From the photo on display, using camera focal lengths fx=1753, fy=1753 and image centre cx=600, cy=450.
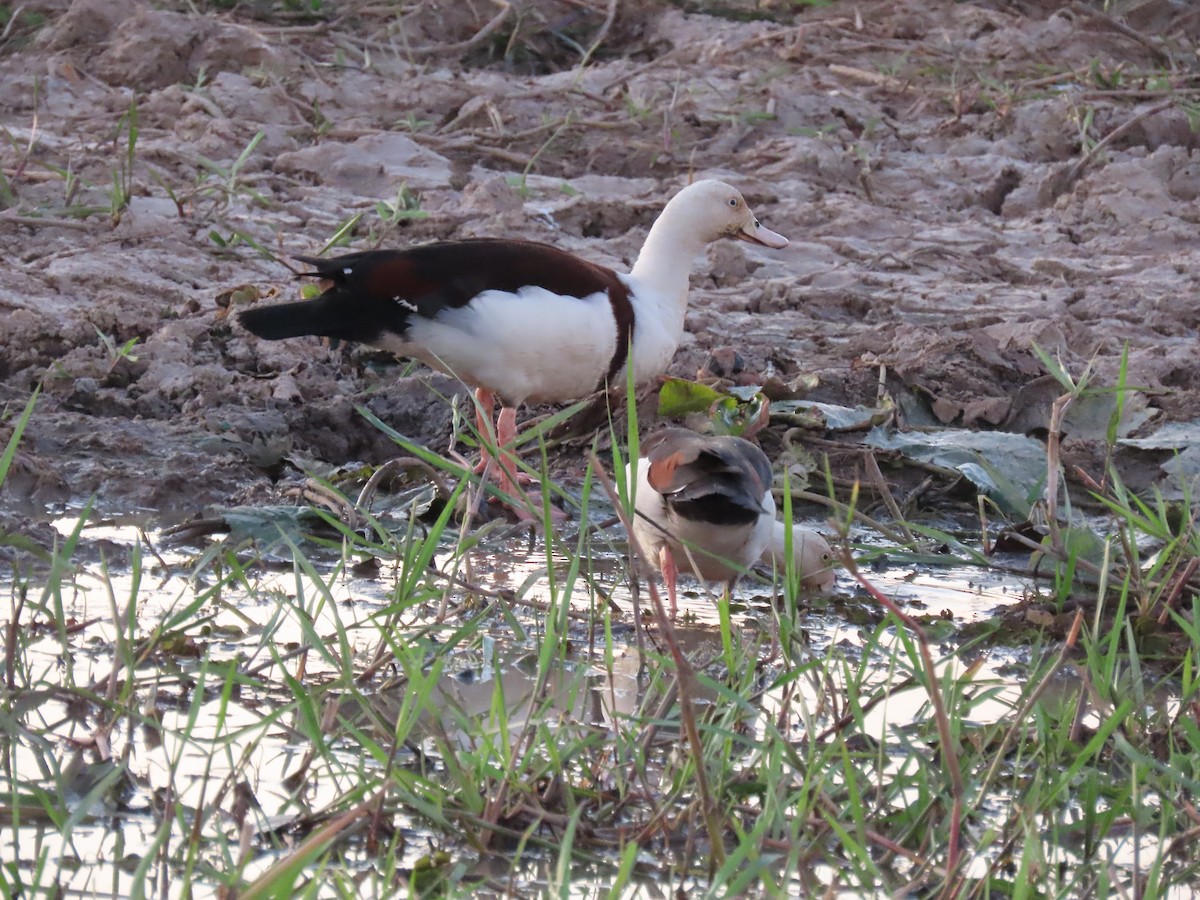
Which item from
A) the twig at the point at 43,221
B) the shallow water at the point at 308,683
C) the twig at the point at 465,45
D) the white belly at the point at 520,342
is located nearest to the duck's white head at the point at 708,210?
the white belly at the point at 520,342

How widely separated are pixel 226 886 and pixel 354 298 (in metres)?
3.02

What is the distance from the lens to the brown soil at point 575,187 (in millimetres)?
5477

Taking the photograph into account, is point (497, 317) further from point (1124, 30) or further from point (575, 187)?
point (1124, 30)

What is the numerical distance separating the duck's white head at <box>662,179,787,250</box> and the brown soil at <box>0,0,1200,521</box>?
1.54 ft

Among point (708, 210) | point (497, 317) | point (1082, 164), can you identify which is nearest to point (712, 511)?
point (497, 317)

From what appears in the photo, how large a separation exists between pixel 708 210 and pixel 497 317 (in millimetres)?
1081

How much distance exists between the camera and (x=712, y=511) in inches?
144

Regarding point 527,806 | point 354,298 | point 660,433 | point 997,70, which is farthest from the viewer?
point 997,70

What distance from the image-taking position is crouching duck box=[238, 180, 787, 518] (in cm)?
484

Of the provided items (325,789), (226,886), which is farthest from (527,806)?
(226,886)

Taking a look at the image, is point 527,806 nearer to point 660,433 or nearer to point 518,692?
point 518,692

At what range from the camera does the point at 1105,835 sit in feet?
8.57

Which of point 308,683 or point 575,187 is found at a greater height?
point 308,683

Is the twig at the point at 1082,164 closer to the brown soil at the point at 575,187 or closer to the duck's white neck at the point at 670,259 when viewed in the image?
the brown soil at the point at 575,187
